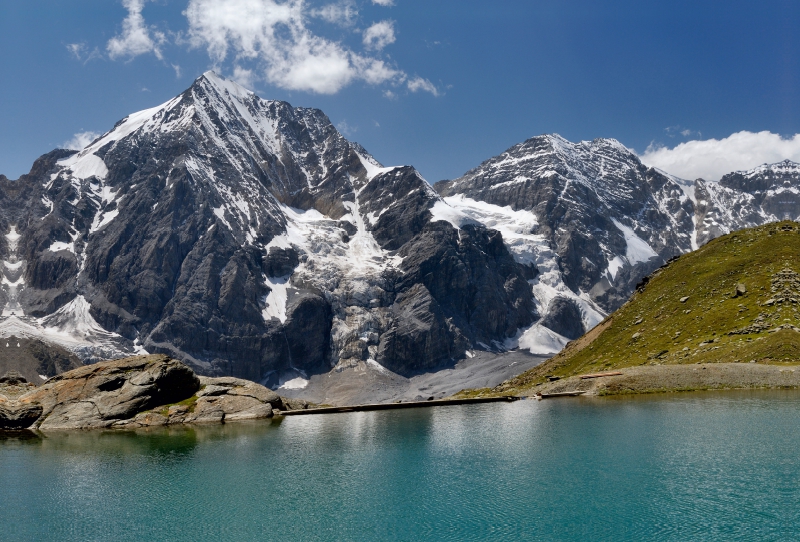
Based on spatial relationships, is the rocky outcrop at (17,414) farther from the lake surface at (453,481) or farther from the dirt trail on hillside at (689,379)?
the dirt trail on hillside at (689,379)

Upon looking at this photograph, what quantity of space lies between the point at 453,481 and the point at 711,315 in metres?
86.1

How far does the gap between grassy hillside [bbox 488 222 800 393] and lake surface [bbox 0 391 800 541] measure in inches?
766

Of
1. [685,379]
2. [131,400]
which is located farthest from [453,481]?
[131,400]

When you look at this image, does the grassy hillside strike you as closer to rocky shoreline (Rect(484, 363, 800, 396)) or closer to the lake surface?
rocky shoreline (Rect(484, 363, 800, 396))

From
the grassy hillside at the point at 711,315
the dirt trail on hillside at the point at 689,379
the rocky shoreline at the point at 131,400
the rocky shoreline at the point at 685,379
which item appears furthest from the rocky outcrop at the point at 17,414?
the dirt trail on hillside at the point at 689,379

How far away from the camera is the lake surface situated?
151 feet

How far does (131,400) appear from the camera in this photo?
A: 380ft

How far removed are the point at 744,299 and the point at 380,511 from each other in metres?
98.9

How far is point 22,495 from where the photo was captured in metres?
63.5

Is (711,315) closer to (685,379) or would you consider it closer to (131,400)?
(685,379)

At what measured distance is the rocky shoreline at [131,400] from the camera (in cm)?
11375

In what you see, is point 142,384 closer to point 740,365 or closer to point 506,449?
point 506,449

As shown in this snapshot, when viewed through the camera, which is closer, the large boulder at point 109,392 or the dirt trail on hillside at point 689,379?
the dirt trail on hillside at point 689,379

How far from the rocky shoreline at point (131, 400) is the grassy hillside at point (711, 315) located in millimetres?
61240
